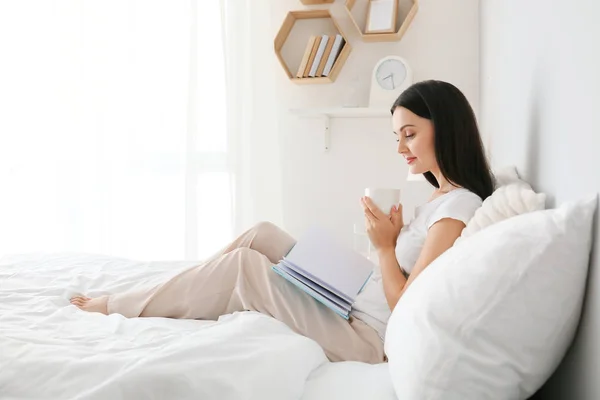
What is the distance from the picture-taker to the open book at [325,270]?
125cm

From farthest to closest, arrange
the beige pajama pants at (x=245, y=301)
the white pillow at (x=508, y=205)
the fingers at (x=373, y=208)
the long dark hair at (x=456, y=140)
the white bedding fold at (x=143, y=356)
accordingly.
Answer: the fingers at (x=373, y=208)
the long dark hair at (x=456, y=140)
the beige pajama pants at (x=245, y=301)
the white pillow at (x=508, y=205)
the white bedding fold at (x=143, y=356)

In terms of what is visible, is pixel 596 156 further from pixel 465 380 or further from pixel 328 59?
pixel 328 59

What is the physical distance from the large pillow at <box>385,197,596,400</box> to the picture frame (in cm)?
197

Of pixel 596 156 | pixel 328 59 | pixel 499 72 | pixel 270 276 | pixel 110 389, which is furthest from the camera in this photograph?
pixel 328 59

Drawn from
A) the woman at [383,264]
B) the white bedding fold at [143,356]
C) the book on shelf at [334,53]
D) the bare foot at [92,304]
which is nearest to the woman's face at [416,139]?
the woman at [383,264]

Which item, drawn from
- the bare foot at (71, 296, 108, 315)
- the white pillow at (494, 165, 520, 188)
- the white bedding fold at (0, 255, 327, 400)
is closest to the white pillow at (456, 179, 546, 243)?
the white pillow at (494, 165, 520, 188)

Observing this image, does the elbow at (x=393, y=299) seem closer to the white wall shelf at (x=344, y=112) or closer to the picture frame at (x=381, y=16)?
the white wall shelf at (x=344, y=112)

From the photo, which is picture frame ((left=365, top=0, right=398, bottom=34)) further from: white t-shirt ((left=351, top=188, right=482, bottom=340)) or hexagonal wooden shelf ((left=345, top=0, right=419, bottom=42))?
white t-shirt ((left=351, top=188, right=482, bottom=340))

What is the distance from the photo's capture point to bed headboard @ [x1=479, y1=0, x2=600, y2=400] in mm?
626

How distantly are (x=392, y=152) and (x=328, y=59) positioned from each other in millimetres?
544

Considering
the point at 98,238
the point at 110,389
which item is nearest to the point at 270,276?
the point at 110,389

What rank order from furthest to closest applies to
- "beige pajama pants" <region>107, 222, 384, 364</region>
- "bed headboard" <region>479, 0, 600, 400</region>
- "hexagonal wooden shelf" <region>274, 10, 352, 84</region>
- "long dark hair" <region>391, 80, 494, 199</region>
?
"hexagonal wooden shelf" <region>274, 10, 352, 84</region> < "long dark hair" <region>391, 80, 494, 199</region> < "beige pajama pants" <region>107, 222, 384, 364</region> < "bed headboard" <region>479, 0, 600, 400</region>

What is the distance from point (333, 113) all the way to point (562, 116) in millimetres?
1828

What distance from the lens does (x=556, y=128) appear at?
2.72 feet
